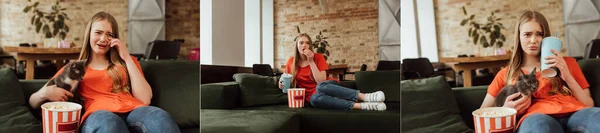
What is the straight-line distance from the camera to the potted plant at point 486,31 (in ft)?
5.53

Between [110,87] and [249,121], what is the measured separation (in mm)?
657

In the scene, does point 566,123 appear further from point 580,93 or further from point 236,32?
point 236,32

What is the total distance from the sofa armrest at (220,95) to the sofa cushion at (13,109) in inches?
31.6

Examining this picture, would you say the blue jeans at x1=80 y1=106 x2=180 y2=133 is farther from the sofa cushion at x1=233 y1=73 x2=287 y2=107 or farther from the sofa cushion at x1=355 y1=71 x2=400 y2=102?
the sofa cushion at x1=355 y1=71 x2=400 y2=102

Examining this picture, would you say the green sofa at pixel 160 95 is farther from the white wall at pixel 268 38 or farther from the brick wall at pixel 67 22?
the white wall at pixel 268 38

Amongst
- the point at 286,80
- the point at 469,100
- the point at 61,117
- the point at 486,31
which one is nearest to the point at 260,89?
the point at 286,80

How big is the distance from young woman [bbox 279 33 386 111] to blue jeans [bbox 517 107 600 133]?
704 mm

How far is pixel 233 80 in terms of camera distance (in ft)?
6.97

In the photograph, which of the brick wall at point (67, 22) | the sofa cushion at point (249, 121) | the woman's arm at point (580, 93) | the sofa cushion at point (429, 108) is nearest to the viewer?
the woman's arm at point (580, 93)

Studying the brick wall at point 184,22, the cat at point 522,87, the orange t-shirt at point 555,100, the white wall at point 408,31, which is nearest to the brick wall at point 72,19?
the brick wall at point 184,22

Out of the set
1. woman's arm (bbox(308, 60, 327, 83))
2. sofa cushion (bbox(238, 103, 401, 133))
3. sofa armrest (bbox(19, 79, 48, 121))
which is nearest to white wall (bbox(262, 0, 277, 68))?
woman's arm (bbox(308, 60, 327, 83))

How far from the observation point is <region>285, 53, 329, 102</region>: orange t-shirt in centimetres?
207

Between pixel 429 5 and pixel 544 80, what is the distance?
1.89 feet

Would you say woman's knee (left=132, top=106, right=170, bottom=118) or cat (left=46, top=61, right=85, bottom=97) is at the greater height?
cat (left=46, top=61, right=85, bottom=97)
